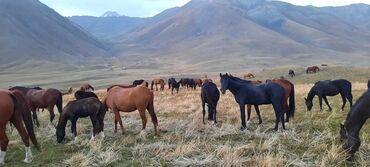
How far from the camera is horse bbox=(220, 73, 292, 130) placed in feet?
44.7

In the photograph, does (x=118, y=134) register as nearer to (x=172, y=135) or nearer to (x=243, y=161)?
(x=172, y=135)

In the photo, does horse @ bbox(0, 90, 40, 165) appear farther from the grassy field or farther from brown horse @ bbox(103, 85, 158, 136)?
brown horse @ bbox(103, 85, 158, 136)

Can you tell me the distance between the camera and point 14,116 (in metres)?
10.6

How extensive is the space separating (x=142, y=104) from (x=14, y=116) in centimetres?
A: 438

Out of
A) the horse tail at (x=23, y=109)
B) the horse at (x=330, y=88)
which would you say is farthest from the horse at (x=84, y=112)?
the horse at (x=330, y=88)

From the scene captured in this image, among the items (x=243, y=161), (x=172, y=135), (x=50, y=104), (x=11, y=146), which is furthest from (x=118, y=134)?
(x=243, y=161)

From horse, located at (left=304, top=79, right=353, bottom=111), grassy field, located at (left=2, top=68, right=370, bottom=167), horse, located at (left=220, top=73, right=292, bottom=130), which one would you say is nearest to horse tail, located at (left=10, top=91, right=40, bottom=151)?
Result: grassy field, located at (left=2, top=68, right=370, bottom=167)

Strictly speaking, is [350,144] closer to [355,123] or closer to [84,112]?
[355,123]

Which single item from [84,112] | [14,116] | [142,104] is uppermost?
[14,116]

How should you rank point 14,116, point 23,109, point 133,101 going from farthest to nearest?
point 133,101 → point 23,109 → point 14,116

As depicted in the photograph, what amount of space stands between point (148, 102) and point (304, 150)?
5.49 m

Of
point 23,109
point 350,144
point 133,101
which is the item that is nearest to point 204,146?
point 350,144

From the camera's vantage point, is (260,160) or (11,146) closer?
(260,160)

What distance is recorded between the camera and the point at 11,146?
40.6 ft
